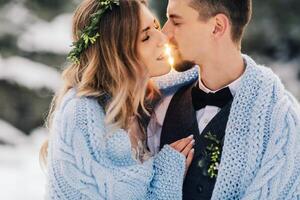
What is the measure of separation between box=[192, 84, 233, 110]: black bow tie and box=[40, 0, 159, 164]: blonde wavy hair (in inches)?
7.7

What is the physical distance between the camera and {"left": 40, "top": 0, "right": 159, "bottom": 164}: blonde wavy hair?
9.54ft

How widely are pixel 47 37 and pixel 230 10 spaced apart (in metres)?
5.17

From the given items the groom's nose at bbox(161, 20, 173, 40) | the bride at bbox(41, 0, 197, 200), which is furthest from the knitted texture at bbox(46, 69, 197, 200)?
the groom's nose at bbox(161, 20, 173, 40)

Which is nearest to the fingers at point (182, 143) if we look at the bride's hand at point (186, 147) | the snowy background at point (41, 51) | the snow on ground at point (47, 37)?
the bride's hand at point (186, 147)

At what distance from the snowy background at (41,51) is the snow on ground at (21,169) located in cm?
1

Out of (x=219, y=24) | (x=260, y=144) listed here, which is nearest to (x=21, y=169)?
A: (x=219, y=24)

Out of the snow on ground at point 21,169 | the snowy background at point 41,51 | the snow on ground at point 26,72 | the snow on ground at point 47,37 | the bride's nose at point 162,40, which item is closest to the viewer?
the bride's nose at point 162,40

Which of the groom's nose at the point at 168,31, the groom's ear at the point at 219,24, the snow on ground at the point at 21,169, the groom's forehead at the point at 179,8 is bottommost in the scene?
the snow on ground at the point at 21,169

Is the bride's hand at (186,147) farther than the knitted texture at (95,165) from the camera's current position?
Yes

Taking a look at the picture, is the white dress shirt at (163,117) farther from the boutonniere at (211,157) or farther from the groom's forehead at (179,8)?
the groom's forehead at (179,8)

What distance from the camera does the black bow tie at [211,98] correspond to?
2.98 meters

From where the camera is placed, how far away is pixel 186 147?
294 centimetres

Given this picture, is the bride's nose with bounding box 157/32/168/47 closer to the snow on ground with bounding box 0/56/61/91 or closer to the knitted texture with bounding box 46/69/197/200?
the knitted texture with bounding box 46/69/197/200

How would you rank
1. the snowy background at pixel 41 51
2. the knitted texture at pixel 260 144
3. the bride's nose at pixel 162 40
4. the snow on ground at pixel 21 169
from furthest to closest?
the snowy background at pixel 41 51, the snow on ground at pixel 21 169, the bride's nose at pixel 162 40, the knitted texture at pixel 260 144
